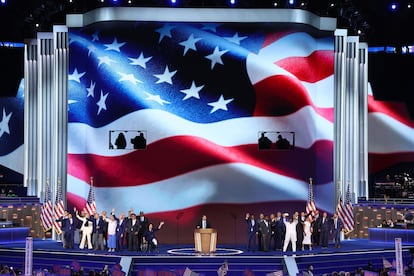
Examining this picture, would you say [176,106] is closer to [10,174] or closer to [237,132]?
[237,132]

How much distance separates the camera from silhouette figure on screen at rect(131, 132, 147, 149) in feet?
98.5

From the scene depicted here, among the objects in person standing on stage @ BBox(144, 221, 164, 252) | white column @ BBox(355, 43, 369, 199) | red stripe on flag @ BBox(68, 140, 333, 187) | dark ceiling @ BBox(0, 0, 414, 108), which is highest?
dark ceiling @ BBox(0, 0, 414, 108)

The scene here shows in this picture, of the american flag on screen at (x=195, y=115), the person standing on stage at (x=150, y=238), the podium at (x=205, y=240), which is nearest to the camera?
the podium at (x=205, y=240)

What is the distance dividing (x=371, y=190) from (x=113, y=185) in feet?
32.0

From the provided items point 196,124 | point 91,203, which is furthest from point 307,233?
point 91,203

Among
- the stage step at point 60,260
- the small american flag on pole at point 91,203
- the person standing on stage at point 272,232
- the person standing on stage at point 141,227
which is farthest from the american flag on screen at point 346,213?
the stage step at point 60,260

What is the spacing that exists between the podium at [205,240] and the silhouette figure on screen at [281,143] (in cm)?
493

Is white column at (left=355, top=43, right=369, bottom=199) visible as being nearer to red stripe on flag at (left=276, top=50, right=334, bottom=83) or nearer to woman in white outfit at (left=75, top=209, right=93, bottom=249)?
red stripe on flag at (left=276, top=50, right=334, bottom=83)

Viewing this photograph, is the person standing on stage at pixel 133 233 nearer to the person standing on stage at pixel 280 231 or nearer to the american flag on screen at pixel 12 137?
the person standing on stage at pixel 280 231

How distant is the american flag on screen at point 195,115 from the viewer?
98.3ft

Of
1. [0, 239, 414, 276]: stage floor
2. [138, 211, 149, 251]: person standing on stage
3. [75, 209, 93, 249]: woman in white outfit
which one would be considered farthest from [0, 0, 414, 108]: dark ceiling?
[0, 239, 414, 276]: stage floor

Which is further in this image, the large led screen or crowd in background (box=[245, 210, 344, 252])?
the large led screen

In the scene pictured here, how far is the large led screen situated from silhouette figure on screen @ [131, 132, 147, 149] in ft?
0.42

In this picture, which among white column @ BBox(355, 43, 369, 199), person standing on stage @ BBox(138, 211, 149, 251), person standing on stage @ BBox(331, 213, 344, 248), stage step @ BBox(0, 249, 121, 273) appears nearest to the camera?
stage step @ BBox(0, 249, 121, 273)
